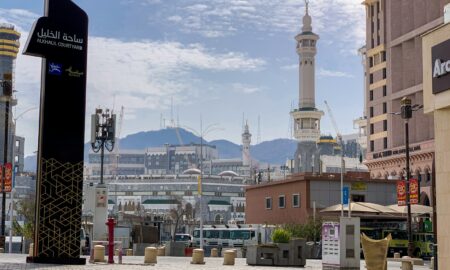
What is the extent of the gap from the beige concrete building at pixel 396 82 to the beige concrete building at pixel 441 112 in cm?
7660

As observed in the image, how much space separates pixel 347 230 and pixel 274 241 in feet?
23.6

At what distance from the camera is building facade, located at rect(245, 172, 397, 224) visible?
2714 inches

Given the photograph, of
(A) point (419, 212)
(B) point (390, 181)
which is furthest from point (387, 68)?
(A) point (419, 212)

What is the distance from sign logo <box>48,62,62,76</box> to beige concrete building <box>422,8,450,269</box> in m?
18.6

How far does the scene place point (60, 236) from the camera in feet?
104

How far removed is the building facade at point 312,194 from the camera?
68.9 metres

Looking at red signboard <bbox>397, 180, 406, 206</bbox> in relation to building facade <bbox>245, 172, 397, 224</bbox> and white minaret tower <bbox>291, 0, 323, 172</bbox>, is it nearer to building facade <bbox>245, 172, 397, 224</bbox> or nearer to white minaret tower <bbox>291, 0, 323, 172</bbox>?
building facade <bbox>245, 172, 397, 224</bbox>

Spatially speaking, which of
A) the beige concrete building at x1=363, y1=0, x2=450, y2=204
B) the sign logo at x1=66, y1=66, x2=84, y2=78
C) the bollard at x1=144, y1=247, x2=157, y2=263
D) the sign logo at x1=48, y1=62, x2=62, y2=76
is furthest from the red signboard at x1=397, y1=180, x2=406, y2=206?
the beige concrete building at x1=363, y1=0, x2=450, y2=204

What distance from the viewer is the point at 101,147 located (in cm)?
5938

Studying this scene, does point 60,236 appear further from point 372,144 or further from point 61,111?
point 372,144

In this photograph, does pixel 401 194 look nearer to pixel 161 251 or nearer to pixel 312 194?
pixel 161 251

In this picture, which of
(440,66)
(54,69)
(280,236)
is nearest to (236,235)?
(280,236)

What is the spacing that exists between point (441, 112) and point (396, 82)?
286 feet

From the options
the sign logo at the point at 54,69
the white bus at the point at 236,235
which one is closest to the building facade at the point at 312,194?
the white bus at the point at 236,235
